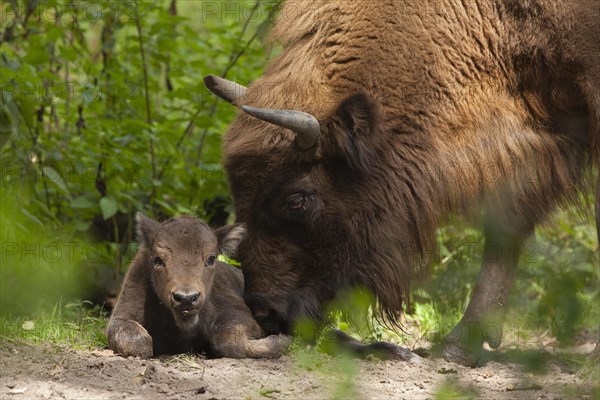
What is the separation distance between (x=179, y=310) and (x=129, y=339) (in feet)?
1.38

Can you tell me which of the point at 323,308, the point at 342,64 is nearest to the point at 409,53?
the point at 342,64

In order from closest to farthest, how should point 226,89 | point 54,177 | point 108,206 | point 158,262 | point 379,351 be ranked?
point 158,262, point 379,351, point 226,89, point 54,177, point 108,206

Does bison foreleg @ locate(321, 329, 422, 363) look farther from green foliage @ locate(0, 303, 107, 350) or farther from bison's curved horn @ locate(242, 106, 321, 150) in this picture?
green foliage @ locate(0, 303, 107, 350)

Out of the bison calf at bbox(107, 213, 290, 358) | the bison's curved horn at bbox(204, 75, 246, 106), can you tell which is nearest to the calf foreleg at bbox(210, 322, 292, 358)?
the bison calf at bbox(107, 213, 290, 358)

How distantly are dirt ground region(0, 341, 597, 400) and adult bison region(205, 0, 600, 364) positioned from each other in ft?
2.01

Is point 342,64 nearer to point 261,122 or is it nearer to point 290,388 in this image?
point 261,122

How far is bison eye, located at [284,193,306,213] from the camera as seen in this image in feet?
19.0

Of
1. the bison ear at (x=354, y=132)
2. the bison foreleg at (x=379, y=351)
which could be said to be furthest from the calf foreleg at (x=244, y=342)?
the bison ear at (x=354, y=132)

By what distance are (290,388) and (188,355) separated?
0.97m

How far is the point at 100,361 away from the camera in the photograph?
5262mm

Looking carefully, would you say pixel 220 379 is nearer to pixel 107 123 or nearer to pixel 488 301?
pixel 488 301

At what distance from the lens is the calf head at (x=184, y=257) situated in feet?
17.5

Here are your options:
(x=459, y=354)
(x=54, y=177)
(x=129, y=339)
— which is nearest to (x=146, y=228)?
(x=129, y=339)

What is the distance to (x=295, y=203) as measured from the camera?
5801 millimetres
